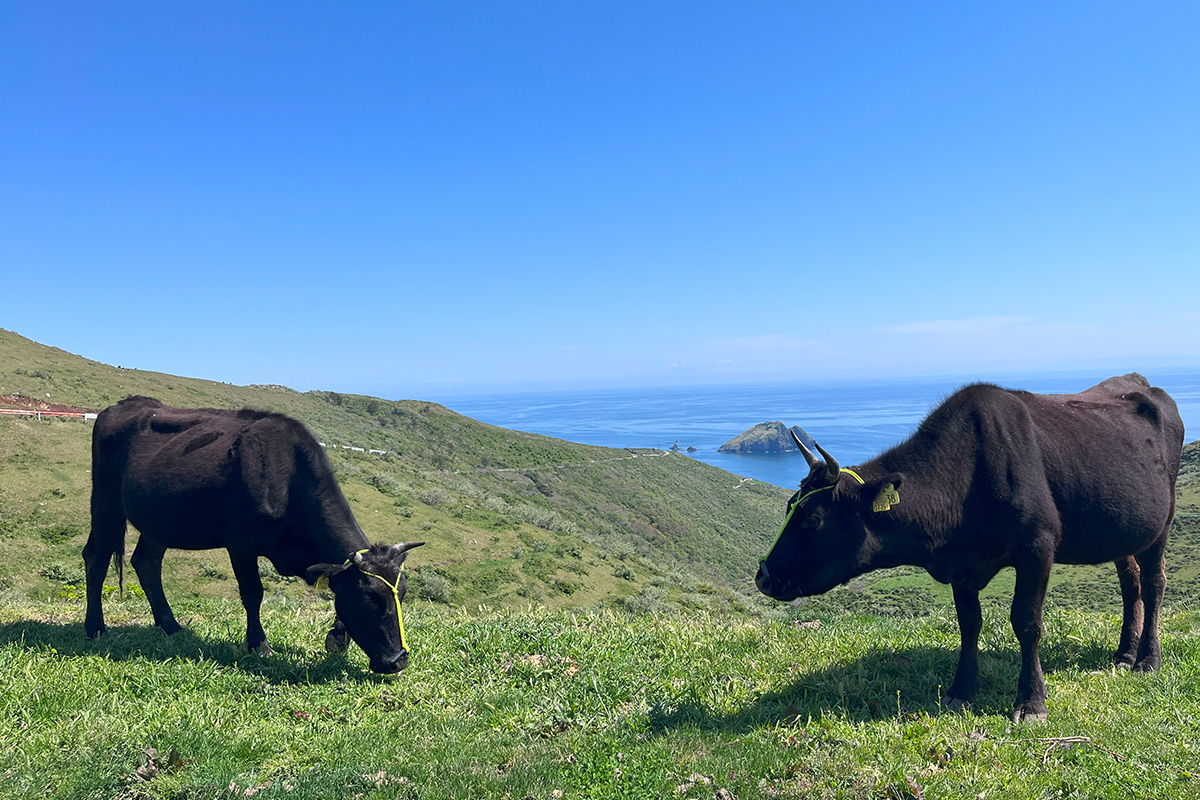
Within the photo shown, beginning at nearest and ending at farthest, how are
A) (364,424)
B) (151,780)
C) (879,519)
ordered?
(151,780), (879,519), (364,424)

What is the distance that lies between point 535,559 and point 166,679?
23580 millimetres

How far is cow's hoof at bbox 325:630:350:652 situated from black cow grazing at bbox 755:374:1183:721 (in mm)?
4679

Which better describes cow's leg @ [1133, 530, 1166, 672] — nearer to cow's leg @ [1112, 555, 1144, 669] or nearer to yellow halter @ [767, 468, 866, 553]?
cow's leg @ [1112, 555, 1144, 669]

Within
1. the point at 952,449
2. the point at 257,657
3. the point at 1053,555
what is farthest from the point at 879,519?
the point at 257,657

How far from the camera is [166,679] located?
6477 millimetres

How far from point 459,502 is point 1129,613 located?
3406 cm

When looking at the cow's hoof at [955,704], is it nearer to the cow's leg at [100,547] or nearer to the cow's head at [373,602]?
the cow's head at [373,602]

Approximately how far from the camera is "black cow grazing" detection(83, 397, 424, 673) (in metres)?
7.09

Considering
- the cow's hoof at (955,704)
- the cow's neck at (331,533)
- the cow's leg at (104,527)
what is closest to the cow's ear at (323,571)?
the cow's neck at (331,533)

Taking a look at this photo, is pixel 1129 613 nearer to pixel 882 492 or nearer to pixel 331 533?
pixel 882 492

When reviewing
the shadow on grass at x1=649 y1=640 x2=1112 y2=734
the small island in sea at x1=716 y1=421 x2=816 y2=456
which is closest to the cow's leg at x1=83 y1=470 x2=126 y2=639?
the shadow on grass at x1=649 y1=640 x2=1112 y2=734

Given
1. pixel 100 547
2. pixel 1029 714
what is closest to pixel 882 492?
pixel 1029 714

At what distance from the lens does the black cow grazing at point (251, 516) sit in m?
7.09

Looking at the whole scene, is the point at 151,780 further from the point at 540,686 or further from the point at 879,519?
the point at 879,519
